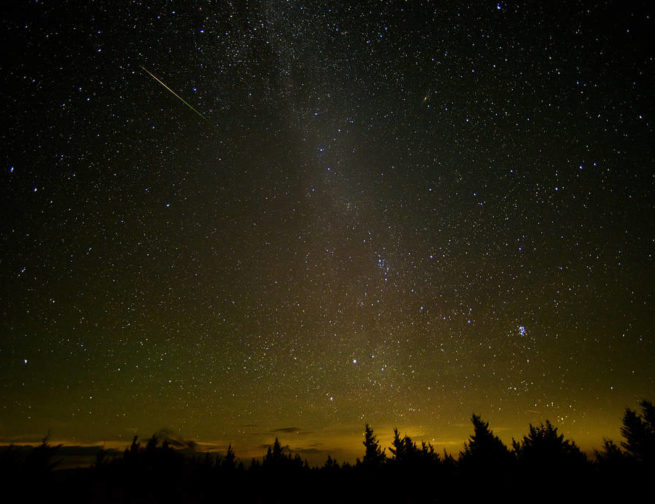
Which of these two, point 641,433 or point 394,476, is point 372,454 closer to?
point 394,476

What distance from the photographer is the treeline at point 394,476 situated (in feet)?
48.1

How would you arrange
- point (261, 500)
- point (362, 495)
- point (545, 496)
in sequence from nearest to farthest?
point (545, 496) < point (362, 495) < point (261, 500)

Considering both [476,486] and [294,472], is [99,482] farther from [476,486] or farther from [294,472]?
[476,486]

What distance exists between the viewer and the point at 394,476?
24.3m

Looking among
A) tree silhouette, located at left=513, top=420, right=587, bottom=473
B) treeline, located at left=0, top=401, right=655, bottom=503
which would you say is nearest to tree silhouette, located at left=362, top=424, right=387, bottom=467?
treeline, located at left=0, top=401, right=655, bottom=503

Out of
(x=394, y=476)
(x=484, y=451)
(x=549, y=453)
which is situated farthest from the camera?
(x=394, y=476)

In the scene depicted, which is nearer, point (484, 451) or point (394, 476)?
point (484, 451)

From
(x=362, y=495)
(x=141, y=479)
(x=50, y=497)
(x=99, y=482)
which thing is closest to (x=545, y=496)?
(x=362, y=495)

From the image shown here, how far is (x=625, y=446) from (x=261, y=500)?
29.2m

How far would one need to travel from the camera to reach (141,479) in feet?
114

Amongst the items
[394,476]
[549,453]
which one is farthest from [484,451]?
[394,476]

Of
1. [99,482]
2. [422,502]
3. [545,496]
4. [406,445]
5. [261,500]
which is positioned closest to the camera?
[545,496]

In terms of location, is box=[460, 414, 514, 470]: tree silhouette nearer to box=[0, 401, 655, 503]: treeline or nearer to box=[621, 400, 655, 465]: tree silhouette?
box=[0, 401, 655, 503]: treeline

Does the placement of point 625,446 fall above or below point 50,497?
above
